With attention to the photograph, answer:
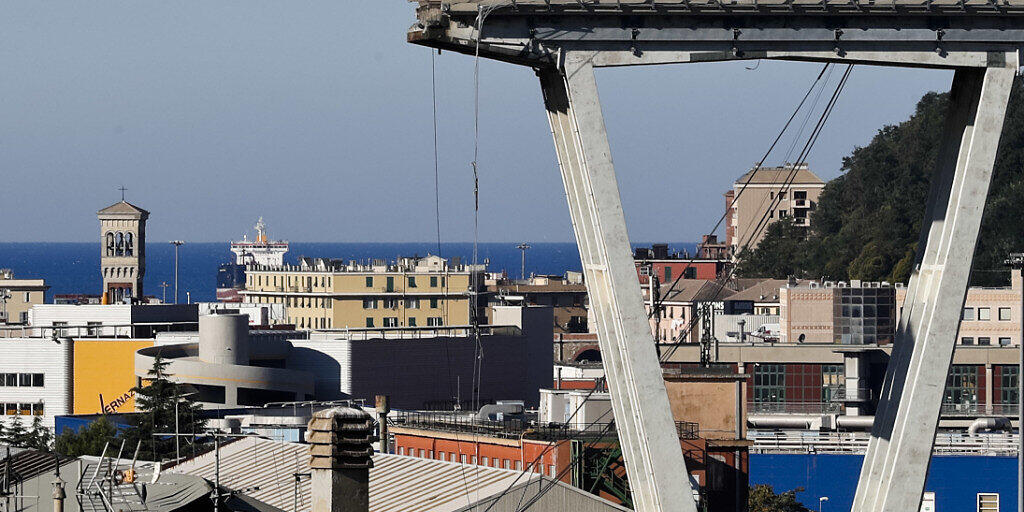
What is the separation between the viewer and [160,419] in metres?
59.0

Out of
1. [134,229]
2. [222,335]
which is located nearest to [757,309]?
[134,229]

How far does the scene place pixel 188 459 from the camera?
41.3m

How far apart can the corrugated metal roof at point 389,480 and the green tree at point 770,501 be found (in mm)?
13873

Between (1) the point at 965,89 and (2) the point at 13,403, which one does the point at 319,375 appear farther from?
(1) the point at 965,89

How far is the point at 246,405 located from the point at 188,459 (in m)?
35.5

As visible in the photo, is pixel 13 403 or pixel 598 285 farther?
pixel 13 403

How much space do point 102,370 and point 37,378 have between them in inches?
114

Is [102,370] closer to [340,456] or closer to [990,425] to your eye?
[990,425]

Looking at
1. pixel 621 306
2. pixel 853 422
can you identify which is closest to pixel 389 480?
pixel 621 306

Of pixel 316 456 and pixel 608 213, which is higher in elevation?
pixel 608 213

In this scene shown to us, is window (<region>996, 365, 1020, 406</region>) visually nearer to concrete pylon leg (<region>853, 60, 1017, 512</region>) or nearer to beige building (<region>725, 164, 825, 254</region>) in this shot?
concrete pylon leg (<region>853, 60, 1017, 512</region>)

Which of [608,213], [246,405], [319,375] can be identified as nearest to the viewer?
[608,213]

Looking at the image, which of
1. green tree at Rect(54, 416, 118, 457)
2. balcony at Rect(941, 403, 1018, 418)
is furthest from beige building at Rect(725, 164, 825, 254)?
green tree at Rect(54, 416, 118, 457)

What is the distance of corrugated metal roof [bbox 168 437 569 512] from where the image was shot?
102 feet
